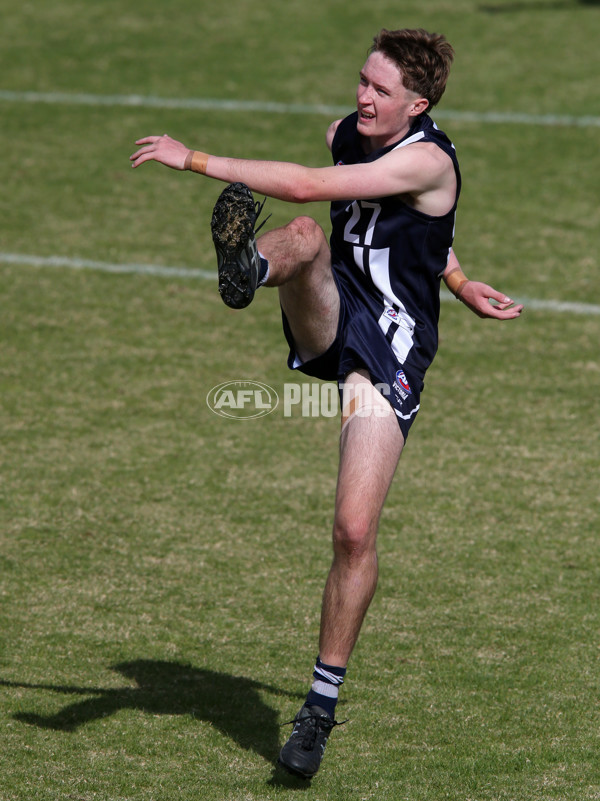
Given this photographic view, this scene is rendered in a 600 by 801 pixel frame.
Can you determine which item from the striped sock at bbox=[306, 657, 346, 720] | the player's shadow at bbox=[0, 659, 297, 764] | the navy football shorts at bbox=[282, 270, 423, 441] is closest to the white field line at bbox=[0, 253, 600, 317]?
the navy football shorts at bbox=[282, 270, 423, 441]

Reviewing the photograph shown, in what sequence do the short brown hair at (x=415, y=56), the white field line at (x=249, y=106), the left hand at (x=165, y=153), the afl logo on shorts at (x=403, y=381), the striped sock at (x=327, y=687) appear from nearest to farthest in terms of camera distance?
1. the left hand at (x=165, y=153)
2. the striped sock at (x=327, y=687)
3. the short brown hair at (x=415, y=56)
4. the afl logo on shorts at (x=403, y=381)
5. the white field line at (x=249, y=106)

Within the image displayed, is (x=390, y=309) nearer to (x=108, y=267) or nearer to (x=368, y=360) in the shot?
(x=368, y=360)

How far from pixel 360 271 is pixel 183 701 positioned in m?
1.86

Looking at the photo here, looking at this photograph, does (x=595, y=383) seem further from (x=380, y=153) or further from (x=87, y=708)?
(x=87, y=708)

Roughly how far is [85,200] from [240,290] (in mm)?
7277

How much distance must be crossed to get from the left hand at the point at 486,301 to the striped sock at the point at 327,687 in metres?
1.48

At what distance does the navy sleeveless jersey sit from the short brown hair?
16cm

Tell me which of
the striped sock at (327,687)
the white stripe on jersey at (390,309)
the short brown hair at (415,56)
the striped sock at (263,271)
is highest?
the short brown hair at (415,56)

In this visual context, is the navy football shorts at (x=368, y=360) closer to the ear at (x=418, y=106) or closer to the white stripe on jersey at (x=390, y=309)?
the white stripe on jersey at (x=390, y=309)

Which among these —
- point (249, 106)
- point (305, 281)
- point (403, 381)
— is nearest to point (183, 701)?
point (403, 381)

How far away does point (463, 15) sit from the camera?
1580 cm

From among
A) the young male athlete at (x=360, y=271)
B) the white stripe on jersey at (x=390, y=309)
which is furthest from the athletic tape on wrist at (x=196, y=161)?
the white stripe on jersey at (x=390, y=309)

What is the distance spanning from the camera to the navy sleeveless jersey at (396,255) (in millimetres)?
4617

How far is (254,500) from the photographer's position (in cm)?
664
